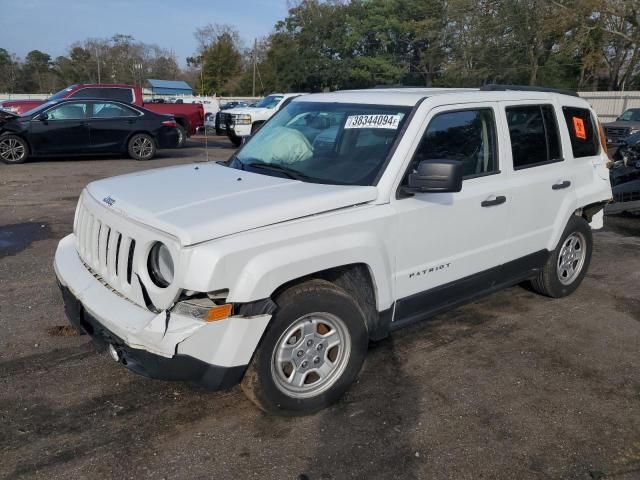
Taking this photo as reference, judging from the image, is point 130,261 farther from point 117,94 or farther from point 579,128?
point 117,94

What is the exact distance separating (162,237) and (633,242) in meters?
6.93

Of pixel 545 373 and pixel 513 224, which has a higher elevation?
pixel 513 224

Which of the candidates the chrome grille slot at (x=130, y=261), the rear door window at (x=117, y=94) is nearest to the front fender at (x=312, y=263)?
the chrome grille slot at (x=130, y=261)

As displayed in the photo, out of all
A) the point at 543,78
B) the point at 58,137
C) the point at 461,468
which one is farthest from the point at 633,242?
the point at 543,78

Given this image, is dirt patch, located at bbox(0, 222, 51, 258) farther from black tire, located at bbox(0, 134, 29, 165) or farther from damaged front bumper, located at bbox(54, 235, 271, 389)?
black tire, located at bbox(0, 134, 29, 165)

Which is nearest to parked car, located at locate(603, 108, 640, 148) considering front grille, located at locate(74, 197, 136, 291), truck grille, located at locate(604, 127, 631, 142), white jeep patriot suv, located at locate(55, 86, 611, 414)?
truck grille, located at locate(604, 127, 631, 142)

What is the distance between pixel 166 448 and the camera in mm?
3104

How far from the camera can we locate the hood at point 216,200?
2990 millimetres

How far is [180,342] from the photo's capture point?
9.30ft

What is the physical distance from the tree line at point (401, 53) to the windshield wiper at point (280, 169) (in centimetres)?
2875

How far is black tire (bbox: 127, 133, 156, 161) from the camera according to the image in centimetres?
1479

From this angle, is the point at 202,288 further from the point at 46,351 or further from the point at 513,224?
the point at 513,224

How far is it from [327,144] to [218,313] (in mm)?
1670

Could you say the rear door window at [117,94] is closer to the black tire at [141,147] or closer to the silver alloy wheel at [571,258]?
the black tire at [141,147]
